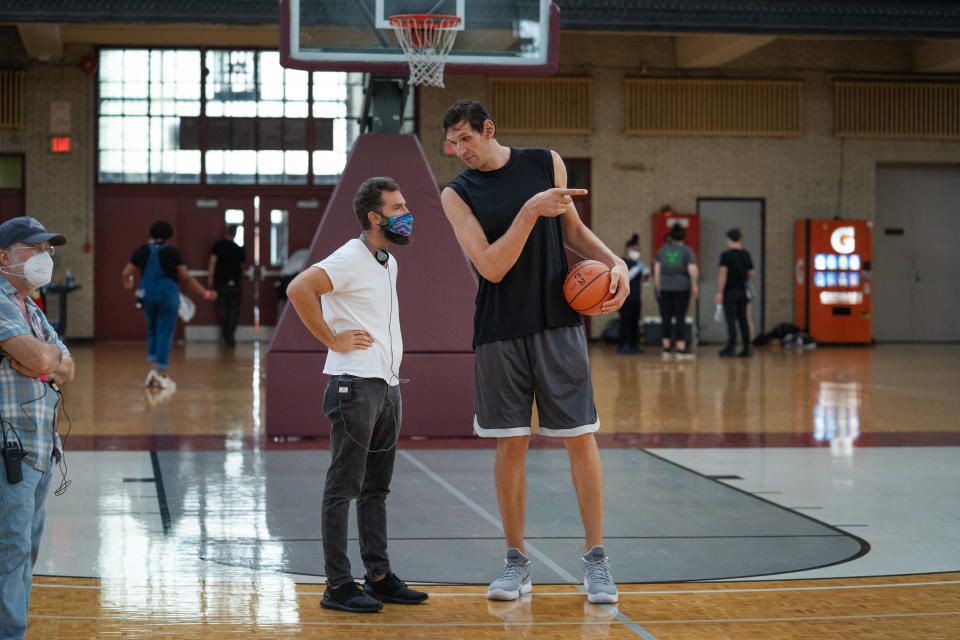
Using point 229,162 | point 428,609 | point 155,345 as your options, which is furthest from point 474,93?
point 428,609

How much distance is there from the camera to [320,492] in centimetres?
623

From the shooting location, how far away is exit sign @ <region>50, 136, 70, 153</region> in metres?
19.2

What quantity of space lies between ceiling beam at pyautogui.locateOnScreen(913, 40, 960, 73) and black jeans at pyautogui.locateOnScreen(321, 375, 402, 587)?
17944 mm

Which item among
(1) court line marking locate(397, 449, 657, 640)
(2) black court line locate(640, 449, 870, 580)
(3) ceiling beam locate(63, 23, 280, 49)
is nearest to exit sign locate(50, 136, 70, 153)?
(3) ceiling beam locate(63, 23, 280, 49)

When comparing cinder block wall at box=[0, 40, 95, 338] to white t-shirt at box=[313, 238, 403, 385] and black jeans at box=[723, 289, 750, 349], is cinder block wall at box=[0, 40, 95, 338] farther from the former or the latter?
white t-shirt at box=[313, 238, 403, 385]

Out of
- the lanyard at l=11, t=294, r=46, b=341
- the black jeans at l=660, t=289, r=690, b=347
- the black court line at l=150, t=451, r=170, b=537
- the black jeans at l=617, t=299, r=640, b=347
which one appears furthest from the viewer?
the black jeans at l=617, t=299, r=640, b=347

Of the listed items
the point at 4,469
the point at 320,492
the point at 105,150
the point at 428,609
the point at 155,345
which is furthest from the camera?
the point at 105,150

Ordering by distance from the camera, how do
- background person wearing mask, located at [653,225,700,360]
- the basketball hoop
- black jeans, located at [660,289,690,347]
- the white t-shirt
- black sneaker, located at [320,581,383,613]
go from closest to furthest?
black sneaker, located at [320,581,383,613] < the white t-shirt < the basketball hoop < background person wearing mask, located at [653,225,700,360] < black jeans, located at [660,289,690,347]

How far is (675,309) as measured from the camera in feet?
54.7

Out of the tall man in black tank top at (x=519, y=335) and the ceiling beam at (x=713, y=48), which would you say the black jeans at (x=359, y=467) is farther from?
the ceiling beam at (x=713, y=48)

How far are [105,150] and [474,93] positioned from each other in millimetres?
6372

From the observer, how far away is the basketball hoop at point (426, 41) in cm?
817

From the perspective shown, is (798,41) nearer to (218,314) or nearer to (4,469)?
(218,314)

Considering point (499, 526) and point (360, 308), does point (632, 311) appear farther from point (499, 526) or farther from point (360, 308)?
point (360, 308)
